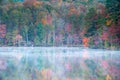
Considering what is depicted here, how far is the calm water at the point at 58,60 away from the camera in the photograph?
11.3 ft

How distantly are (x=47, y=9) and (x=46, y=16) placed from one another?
0.11 metres

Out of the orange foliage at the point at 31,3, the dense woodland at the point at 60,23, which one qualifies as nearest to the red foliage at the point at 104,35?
the dense woodland at the point at 60,23

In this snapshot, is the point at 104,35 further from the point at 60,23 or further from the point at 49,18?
the point at 49,18

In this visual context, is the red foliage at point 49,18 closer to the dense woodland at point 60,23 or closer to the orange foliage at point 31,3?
the dense woodland at point 60,23

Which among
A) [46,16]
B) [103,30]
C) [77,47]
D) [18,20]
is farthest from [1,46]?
[103,30]

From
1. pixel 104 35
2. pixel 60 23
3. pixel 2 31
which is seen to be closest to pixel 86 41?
pixel 104 35

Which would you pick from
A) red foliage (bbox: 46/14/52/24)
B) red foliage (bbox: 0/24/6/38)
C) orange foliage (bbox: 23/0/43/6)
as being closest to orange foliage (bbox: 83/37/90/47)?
red foliage (bbox: 46/14/52/24)

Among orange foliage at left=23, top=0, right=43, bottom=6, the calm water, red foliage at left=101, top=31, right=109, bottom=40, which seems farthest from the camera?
orange foliage at left=23, top=0, right=43, bottom=6

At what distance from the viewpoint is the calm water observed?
3439 mm

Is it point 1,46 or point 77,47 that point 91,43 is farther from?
point 1,46

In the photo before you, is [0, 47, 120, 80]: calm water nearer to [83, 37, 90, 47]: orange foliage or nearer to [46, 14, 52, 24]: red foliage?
[83, 37, 90, 47]: orange foliage

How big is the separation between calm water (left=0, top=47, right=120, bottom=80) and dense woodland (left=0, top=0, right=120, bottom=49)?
0.09 m

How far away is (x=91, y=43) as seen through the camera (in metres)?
3.65

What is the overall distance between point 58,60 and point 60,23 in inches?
19.0
